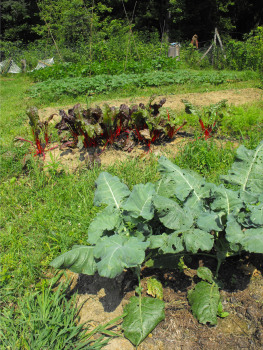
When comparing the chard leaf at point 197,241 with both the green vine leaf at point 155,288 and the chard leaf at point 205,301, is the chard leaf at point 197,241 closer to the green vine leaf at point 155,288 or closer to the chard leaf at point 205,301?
the chard leaf at point 205,301

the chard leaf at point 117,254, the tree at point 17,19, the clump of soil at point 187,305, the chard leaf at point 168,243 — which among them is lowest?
the clump of soil at point 187,305

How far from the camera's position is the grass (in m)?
1.75

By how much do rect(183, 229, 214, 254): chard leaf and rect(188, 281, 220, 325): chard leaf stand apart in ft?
1.24

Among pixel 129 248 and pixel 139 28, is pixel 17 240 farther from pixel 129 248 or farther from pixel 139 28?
pixel 139 28

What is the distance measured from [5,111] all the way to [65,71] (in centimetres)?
374

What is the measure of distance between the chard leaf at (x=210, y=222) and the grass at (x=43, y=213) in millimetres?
996

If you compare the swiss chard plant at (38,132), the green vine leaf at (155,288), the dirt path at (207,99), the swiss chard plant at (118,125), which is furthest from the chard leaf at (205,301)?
the dirt path at (207,99)

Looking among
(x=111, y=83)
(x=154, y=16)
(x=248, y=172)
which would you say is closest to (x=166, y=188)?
(x=248, y=172)

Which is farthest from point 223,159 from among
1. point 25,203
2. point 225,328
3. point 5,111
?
point 5,111

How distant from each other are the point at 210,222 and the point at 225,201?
0.23 meters

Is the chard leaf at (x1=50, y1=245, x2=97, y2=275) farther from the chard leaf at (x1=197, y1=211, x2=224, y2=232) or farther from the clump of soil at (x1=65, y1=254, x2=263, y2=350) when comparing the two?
the chard leaf at (x1=197, y1=211, x2=224, y2=232)

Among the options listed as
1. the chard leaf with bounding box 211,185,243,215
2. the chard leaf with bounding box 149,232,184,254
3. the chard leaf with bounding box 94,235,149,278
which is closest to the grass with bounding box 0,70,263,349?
the chard leaf with bounding box 94,235,149,278

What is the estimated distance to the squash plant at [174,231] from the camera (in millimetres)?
→ 1546

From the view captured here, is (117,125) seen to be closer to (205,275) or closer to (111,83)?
(205,275)
